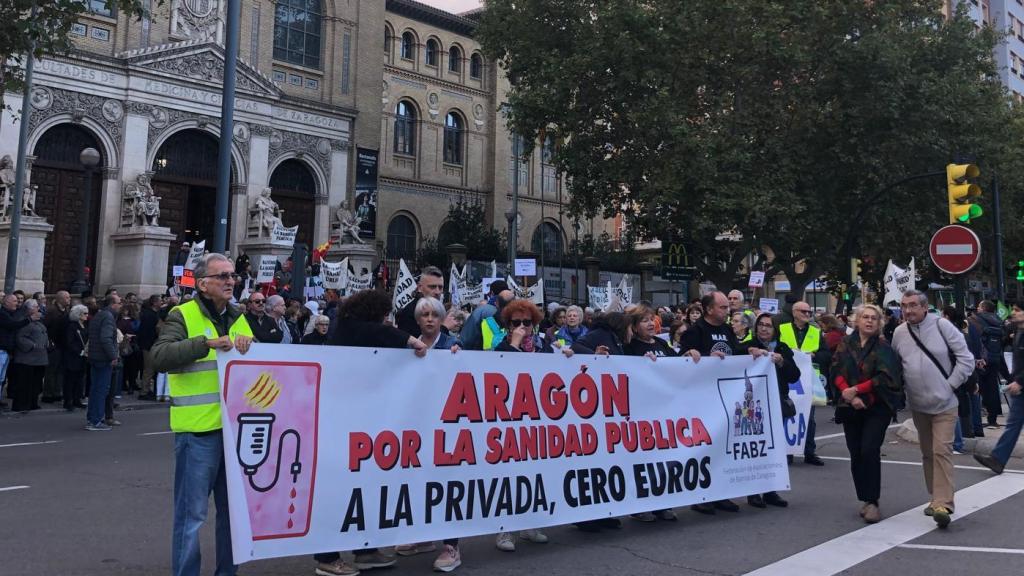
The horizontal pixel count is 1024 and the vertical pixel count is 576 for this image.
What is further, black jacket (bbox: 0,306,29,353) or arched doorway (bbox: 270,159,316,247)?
arched doorway (bbox: 270,159,316,247)

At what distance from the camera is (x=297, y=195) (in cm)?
3572

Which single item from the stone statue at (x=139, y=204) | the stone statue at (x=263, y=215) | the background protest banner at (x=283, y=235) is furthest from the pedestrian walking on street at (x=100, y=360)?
the stone statue at (x=263, y=215)

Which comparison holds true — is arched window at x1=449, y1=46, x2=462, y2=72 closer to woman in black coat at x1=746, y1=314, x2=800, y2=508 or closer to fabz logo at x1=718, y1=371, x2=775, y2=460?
woman in black coat at x1=746, y1=314, x2=800, y2=508

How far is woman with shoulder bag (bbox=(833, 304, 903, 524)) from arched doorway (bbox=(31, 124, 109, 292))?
26.5m

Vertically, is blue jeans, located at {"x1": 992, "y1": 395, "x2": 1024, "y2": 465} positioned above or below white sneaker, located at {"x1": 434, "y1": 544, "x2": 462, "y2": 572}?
above

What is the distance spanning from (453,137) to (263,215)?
1498 cm

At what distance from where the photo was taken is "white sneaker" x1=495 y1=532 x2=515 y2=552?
638cm

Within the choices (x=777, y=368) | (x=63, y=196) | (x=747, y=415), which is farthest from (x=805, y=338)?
(x=63, y=196)

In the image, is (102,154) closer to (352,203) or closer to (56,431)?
(352,203)

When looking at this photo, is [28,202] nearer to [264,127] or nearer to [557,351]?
[264,127]

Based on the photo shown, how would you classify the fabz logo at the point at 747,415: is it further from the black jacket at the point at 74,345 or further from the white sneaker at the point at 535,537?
the black jacket at the point at 74,345

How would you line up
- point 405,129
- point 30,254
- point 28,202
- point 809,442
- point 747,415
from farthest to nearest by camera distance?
point 405,129
point 28,202
point 30,254
point 809,442
point 747,415

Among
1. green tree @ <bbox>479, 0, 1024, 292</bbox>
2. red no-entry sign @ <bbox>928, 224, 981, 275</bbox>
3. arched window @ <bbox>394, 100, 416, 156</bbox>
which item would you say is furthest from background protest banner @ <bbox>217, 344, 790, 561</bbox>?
arched window @ <bbox>394, 100, 416, 156</bbox>

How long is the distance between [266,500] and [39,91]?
89.5 ft
